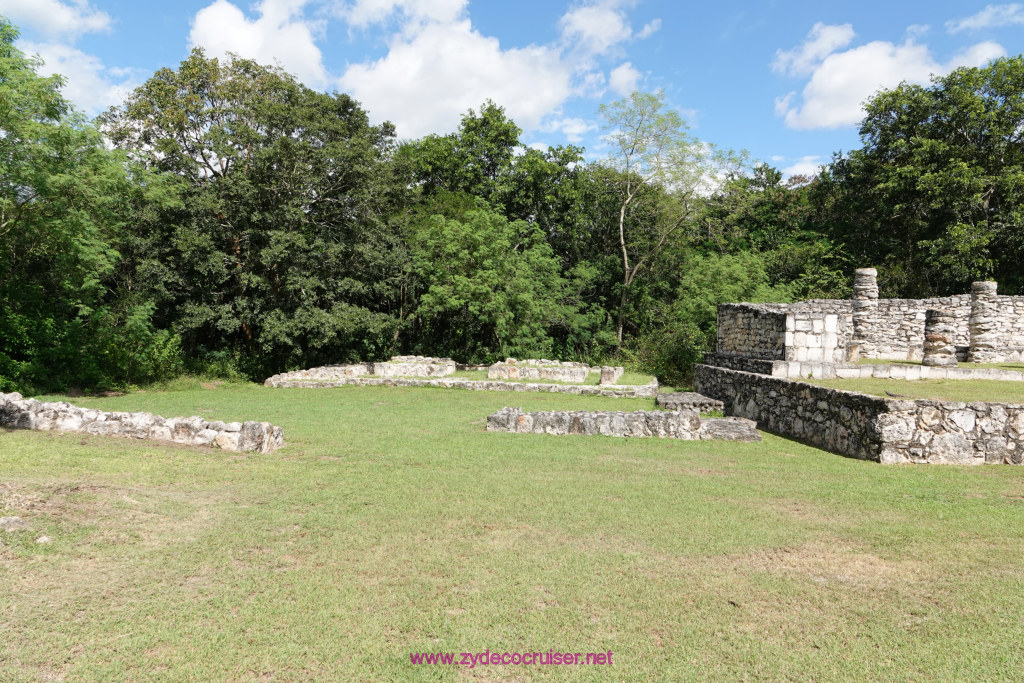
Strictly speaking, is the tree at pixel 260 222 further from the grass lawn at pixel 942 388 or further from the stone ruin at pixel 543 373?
the grass lawn at pixel 942 388

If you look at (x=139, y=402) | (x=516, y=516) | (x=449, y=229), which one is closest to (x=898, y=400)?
(x=516, y=516)

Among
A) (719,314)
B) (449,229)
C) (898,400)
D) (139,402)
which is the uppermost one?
(449,229)

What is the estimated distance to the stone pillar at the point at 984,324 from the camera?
602 inches

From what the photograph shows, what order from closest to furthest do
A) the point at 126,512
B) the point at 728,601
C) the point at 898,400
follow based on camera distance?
1. the point at 728,601
2. the point at 126,512
3. the point at 898,400

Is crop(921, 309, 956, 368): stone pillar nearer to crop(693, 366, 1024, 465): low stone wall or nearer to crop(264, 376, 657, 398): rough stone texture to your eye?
crop(264, 376, 657, 398): rough stone texture

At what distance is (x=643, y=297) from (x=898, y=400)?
18278 millimetres

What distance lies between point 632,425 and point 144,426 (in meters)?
7.40

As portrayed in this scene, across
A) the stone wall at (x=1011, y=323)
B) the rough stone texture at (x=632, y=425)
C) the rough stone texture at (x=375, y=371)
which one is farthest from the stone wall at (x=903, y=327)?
the rough stone texture at (x=375, y=371)

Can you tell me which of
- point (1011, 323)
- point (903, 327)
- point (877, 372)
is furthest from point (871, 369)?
point (1011, 323)

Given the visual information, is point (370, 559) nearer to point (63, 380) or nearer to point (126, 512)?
point (126, 512)

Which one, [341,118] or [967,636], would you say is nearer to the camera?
[967,636]

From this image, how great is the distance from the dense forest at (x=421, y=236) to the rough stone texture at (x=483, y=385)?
9.13 ft

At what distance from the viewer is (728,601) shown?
3840 millimetres

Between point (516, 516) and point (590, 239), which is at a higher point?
point (590, 239)
